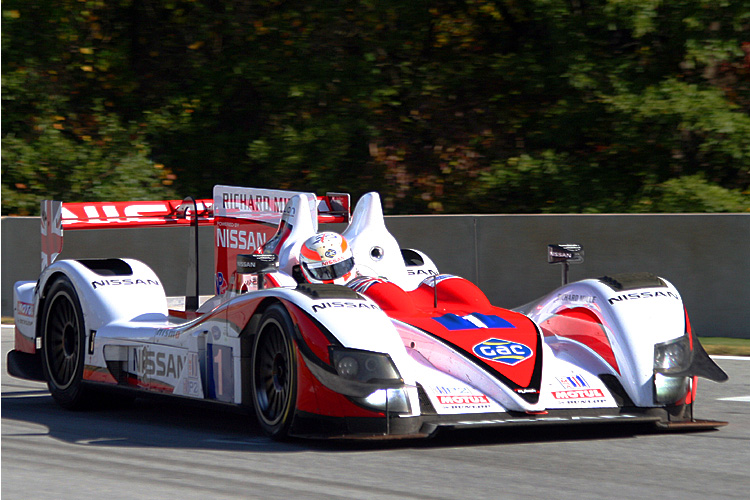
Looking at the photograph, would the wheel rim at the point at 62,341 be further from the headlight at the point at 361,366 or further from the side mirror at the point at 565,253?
the side mirror at the point at 565,253

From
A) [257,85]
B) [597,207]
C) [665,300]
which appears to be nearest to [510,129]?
[597,207]

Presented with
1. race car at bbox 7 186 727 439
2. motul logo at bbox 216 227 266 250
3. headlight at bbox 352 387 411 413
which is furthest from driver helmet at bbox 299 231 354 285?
headlight at bbox 352 387 411 413

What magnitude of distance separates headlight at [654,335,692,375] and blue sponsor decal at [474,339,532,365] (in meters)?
0.74

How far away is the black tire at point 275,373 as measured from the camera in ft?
19.6

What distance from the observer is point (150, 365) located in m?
7.26

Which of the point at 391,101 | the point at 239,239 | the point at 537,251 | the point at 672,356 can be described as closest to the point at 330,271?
the point at 239,239

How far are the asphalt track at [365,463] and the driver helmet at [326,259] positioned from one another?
3.35 feet

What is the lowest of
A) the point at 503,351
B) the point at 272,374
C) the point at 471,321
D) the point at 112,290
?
the point at 272,374

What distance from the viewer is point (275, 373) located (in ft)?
20.3

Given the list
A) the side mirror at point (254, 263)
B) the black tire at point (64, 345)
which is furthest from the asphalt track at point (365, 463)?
the side mirror at point (254, 263)

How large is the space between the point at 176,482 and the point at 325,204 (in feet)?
14.5

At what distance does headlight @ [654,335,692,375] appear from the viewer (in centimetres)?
632

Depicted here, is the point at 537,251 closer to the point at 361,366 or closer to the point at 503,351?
the point at 503,351

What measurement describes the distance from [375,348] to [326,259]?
1534 millimetres
